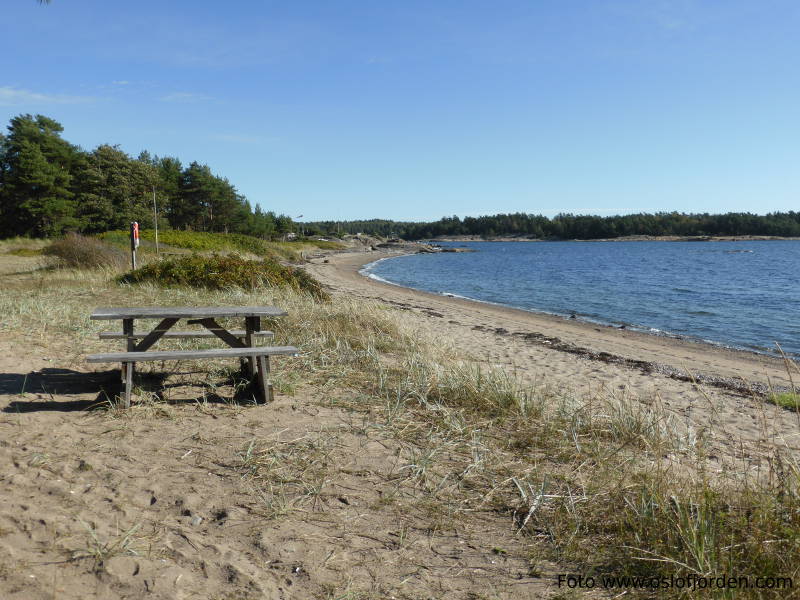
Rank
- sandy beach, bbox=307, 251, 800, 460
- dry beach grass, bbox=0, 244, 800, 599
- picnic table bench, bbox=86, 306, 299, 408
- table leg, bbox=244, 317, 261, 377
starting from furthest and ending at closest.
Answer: sandy beach, bbox=307, 251, 800, 460
table leg, bbox=244, 317, 261, 377
picnic table bench, bbox=86, 306, 299, 408
dry beach grass, bbox=0, 244, 800, 599

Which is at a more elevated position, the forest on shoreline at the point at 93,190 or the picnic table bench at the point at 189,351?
the forest on shoreline at the point at 93,190

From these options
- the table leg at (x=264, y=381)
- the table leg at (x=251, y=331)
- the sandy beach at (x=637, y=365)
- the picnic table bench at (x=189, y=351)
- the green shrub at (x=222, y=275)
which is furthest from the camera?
the green shrub at (x=222, y=275)

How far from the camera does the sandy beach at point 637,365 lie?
679 cm

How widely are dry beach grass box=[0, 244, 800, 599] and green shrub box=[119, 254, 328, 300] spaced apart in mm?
7239

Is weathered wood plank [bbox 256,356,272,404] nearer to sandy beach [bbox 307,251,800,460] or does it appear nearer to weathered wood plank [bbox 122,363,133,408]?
weathered wood plank [bbox 122,363,133,408]

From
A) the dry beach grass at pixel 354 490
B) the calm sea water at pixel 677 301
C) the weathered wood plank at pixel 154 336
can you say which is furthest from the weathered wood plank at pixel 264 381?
the calm sea water at pixel 677 301

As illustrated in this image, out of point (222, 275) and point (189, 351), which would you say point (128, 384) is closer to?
point (189, 351)

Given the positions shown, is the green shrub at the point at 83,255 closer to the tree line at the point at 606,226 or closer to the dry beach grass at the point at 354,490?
the dry beach grass at the point at 354,490

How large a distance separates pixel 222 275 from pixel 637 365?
31.3 ft

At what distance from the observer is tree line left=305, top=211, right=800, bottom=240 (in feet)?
465

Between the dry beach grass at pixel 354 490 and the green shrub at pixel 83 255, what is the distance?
13178 millimetres

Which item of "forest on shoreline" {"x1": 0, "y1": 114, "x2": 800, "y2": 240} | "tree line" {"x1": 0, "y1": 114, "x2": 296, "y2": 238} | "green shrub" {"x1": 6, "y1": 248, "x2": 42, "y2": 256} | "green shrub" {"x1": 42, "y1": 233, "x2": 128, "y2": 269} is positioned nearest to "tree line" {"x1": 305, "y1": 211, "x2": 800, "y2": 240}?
"forest on shoreline" {"x1": 0, "y1": 114, "x2": 800, "y2": 240}

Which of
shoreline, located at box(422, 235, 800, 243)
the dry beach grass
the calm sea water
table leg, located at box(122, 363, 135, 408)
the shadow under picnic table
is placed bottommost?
the calm sea water

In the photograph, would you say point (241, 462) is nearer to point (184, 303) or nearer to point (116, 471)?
point (116, 471)
